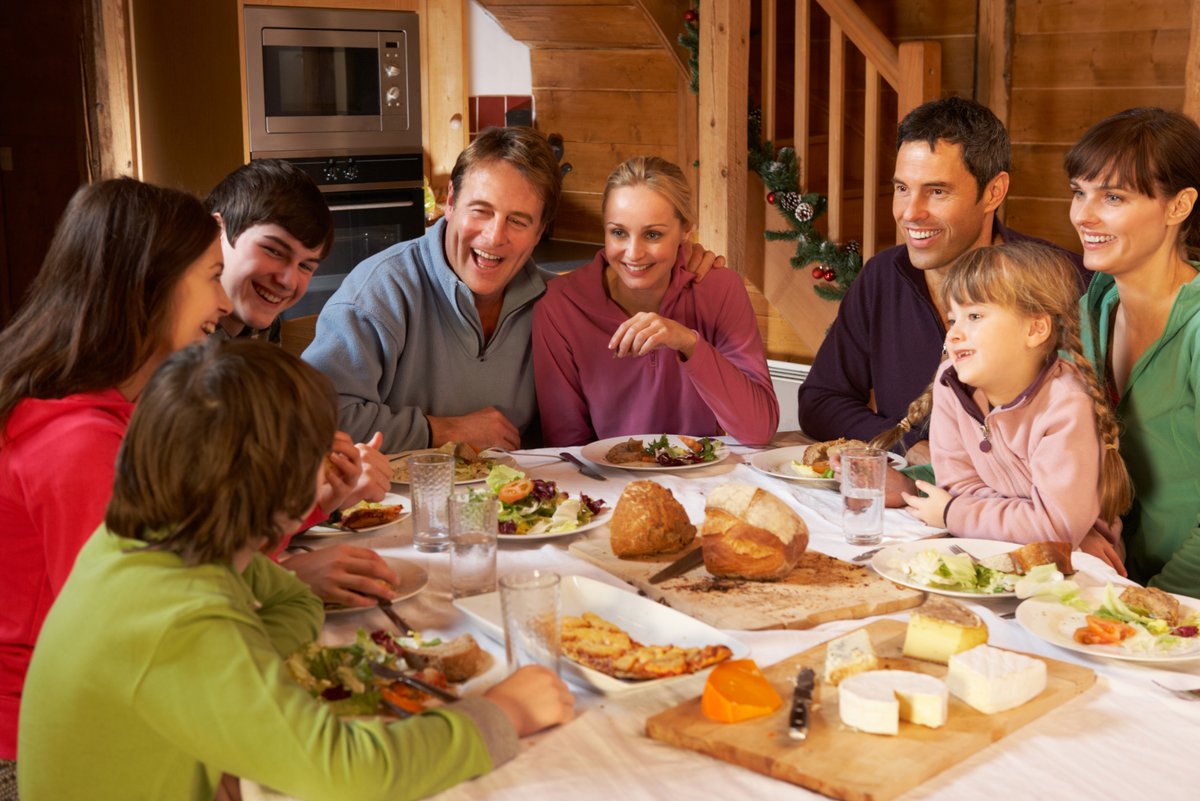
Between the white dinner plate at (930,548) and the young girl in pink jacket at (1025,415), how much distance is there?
7 centimetres

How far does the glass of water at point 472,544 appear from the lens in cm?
173

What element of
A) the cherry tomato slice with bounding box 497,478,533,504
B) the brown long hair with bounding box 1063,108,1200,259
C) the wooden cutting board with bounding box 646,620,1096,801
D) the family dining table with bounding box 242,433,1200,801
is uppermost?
the brown long hair with bounding box 1063,108,1200,259

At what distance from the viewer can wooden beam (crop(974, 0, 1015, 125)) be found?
16.1 ft

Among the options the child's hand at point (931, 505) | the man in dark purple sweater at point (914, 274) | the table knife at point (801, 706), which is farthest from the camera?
the man in dark purple sweater at point (914, 274)

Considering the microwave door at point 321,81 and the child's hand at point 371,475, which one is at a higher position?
the microwave door at point 321,81

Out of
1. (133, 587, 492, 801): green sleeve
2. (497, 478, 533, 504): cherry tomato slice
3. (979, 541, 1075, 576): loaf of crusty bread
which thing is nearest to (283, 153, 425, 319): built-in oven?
(497, 478, 533, 504): cherry tomato slice

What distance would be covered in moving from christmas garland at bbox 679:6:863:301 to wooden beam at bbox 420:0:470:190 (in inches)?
56.1

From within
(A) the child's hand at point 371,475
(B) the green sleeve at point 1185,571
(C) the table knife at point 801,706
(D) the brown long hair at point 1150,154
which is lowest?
(B) the green sleeve at point 1185,571

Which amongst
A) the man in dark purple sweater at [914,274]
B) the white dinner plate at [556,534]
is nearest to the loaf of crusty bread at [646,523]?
the white dinner plate at [556,534]

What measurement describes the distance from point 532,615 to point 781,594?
451 mm

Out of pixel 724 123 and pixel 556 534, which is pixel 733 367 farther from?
pixel 724 123

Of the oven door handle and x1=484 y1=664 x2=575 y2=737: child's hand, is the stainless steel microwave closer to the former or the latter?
the oven door handle

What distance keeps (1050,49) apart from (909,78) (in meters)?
0.80

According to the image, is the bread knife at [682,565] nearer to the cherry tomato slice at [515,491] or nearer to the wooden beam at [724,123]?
the cherry tomato slice at [515,491]
